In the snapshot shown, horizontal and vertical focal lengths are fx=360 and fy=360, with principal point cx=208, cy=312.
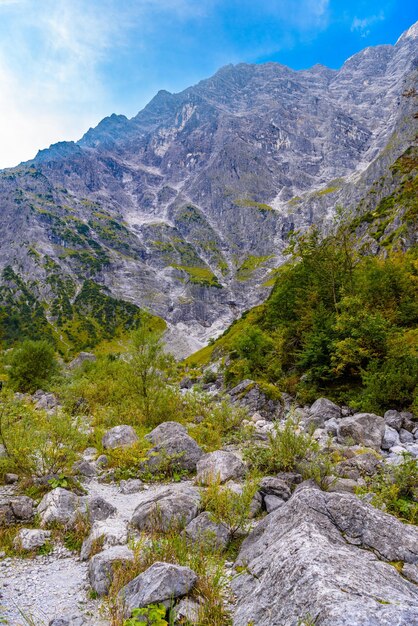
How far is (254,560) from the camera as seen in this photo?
5.30 m

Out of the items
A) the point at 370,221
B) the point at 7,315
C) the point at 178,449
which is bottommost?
the point at 178,449

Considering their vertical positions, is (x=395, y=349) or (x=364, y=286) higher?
(x=364, y=286)

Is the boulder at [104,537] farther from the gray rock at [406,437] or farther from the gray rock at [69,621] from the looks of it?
the gray rock at [406,437]

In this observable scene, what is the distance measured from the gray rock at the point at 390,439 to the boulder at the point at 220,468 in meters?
5.42

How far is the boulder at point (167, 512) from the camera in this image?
719 centimetres

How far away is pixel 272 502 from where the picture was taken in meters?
7.87

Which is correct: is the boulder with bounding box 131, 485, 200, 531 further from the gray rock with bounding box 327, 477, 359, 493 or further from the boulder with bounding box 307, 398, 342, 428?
the boulder with bounding box 307, 398, 342, 428

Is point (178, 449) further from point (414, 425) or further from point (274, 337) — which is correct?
point (274, 337)

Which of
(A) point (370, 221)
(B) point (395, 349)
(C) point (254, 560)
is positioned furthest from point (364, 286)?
→ (A) point (370, 221)

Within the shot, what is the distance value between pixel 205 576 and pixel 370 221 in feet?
392

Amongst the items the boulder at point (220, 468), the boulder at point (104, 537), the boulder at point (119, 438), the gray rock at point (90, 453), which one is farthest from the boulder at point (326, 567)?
the gray rock at point (90, 453)

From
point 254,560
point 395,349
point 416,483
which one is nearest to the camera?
point 254,560

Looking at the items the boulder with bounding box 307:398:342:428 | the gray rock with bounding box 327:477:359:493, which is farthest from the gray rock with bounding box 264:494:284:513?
the boulder with bounding box 307:398:342:428

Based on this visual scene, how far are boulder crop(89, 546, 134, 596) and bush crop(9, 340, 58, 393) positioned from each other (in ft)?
115
